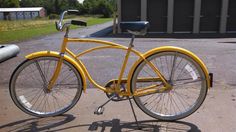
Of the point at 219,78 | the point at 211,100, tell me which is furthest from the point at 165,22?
the point at 211,100

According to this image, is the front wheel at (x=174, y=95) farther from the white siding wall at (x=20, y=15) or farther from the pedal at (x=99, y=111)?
→ the white siding wall at (x=20, y=15)

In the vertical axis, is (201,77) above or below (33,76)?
above

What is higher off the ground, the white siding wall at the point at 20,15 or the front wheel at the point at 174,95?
the front wheel at the point at 174,95

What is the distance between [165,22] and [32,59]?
19.0 metres

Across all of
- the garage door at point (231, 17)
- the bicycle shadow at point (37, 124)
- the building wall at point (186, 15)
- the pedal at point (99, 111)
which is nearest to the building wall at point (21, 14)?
the building wall at point (186, 15)

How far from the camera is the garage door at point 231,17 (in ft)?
71.7

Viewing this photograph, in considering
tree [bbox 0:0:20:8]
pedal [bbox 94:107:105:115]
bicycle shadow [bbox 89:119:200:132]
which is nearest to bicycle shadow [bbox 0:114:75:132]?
pedal [bbox 94:107:105:115]

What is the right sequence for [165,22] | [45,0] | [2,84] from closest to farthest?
[2,84]
[165,22]
[45,0]

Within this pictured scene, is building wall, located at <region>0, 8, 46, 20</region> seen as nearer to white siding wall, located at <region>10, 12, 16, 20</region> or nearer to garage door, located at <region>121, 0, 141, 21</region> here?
white siding wall, located at <region>10, 12, 16, 20</region>

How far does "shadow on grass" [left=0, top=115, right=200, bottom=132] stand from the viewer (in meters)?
3.83

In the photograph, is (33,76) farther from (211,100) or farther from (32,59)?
(211,100)

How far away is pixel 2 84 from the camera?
19.8 ft

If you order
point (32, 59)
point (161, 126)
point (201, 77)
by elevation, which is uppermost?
point (32, 59)

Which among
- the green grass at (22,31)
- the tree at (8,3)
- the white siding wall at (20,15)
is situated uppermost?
the tree at (8,3)
